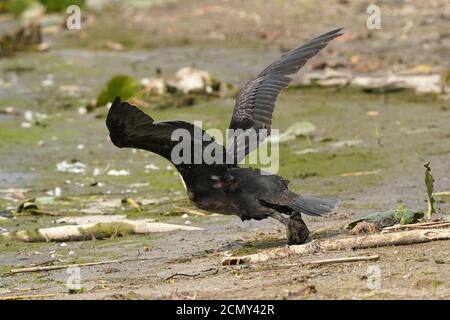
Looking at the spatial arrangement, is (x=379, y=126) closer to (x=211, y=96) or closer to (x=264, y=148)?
(x=264, y=148)

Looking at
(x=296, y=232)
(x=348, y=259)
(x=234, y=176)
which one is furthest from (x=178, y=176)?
(x=348, y=259)

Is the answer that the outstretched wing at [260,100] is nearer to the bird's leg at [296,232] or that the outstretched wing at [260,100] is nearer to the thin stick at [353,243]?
the bird's leg at [296,232]

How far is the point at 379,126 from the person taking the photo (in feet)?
40.3

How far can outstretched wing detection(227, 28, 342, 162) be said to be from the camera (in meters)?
7.55

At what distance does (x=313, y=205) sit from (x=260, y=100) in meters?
1.03

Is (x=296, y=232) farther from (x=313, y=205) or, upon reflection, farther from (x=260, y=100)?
(x=260, y=100)

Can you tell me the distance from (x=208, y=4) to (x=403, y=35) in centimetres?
540

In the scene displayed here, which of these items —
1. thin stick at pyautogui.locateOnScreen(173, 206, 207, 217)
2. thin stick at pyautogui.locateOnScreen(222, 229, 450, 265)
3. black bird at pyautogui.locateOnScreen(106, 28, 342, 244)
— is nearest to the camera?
thin stick at pyautogui.locateOnScreen(222, 229, 450, 265)

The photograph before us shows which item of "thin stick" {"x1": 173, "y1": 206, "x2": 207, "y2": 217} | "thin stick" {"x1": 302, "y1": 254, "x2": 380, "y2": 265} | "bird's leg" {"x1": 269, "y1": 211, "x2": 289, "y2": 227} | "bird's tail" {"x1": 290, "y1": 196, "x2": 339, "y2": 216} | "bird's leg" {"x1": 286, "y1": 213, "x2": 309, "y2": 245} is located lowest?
"thin stick" {"x1": 173, "y1": 206, "x2": 207, "y2": 217}

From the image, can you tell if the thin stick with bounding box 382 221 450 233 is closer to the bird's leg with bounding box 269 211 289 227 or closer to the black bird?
the black bird

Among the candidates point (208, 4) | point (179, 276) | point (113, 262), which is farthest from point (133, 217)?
point (208, 4)

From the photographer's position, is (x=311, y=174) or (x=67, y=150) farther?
(x=67, y=150)

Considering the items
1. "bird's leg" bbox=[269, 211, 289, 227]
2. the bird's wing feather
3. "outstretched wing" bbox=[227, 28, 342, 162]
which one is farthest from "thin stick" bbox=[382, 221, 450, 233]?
the bird's wing feather

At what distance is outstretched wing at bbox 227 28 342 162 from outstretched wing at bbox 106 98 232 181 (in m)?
0.30
